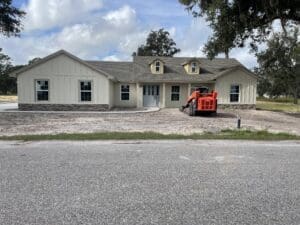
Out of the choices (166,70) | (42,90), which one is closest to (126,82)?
(166,70)

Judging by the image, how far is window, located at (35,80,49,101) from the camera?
23.7 meters

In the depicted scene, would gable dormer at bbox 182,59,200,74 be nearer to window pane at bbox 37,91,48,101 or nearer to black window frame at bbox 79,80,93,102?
black window frame at bbox 79,80,93,102

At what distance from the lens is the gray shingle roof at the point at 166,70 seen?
1088 inches

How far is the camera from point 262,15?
2144 centimetres

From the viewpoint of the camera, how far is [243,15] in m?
20.3

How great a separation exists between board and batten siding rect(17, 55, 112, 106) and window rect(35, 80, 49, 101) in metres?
0.25

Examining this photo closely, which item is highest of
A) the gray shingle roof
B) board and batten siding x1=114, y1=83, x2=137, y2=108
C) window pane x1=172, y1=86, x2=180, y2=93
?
the gray shingle roof

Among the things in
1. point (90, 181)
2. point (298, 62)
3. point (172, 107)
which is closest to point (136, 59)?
point (172, 107)

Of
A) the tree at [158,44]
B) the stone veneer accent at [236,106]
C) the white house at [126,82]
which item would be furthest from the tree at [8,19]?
the tree at [158,44]

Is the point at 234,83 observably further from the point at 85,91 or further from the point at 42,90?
the point at 42,90

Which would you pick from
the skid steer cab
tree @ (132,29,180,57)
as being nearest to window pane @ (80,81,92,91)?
the skid steer cab

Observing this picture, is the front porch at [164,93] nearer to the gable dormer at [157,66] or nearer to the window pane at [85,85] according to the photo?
the gable dormer at [157,66]

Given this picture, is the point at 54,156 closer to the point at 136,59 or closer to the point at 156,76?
the point at 156,76

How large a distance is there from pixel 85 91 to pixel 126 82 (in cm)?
485
